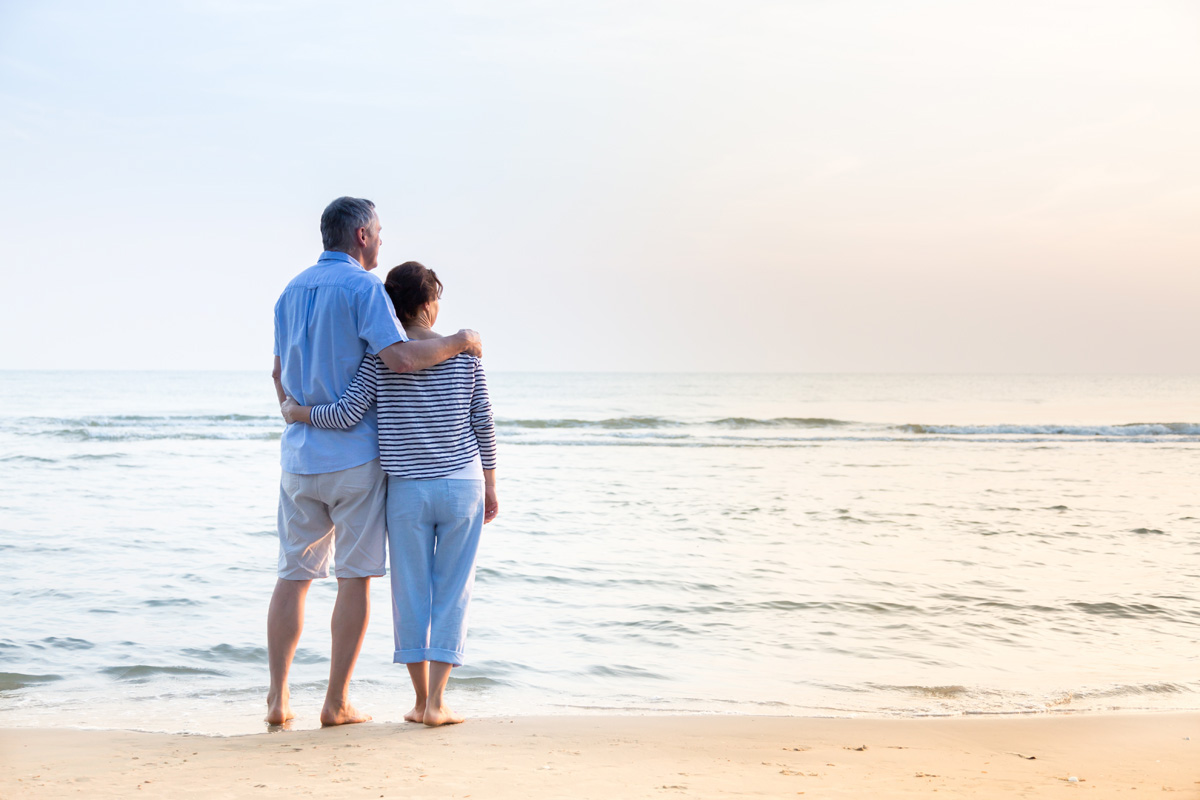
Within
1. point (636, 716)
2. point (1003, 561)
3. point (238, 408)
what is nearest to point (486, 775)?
point (636, 716)

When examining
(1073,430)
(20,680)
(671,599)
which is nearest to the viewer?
(20,680)

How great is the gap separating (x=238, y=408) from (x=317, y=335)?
30.3 m

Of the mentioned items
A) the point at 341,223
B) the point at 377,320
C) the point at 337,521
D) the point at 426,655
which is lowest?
the point at 426,655

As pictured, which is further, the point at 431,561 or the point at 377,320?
the point at 431,561

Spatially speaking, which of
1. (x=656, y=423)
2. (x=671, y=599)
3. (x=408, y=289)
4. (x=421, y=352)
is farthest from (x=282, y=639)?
(x=656, y=423)

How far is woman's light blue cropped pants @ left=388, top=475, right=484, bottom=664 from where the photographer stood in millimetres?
2932

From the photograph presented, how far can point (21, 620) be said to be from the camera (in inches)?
174

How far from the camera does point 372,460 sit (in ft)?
9.55

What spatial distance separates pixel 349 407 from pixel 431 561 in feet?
2.06

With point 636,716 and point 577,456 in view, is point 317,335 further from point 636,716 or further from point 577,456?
point 577,456

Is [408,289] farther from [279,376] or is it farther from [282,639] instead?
[282,639]

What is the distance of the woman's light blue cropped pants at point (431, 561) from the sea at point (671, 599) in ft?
1.54

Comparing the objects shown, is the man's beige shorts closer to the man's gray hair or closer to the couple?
the couple

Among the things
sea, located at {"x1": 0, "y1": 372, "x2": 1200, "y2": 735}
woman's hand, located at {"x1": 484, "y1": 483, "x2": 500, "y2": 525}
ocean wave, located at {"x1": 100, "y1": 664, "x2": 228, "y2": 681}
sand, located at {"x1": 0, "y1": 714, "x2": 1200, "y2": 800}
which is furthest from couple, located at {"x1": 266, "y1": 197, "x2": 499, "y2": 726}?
ocean wave, located at {"x1": 100, "y1": 664, "x2": 228, "y2": 681}
